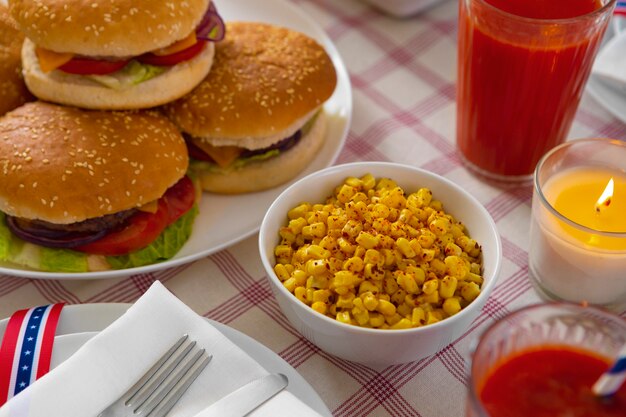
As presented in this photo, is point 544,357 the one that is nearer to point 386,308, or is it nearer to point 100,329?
point 386,308

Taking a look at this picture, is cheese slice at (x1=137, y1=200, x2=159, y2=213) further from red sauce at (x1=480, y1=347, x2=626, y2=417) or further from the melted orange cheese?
red sauce at (x1=480, y1=347, x2=626, y2=417)

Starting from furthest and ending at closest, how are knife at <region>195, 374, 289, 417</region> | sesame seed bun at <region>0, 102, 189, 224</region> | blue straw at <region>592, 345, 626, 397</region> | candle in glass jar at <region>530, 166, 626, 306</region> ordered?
sesame seed bun at <region>0, 102, 189, 224</region> < candle in glass jar at <region>530, 166, 626, 306</region> < knife at <region>195, 374, 289, 417</region> < blue straw at <region>592, 345, 626, 397</region>

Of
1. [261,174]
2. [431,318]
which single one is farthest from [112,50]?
[431,318]

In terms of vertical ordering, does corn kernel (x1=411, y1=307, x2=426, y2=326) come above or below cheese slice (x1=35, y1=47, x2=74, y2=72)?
below

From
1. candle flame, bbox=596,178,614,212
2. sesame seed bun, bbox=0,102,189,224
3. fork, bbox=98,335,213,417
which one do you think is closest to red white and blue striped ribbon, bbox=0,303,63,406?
fork, bbox=98,335,213,417

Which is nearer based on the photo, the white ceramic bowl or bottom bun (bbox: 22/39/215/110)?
the white ceramic bowl

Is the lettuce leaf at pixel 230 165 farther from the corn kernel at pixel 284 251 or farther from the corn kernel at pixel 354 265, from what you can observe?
the corn kernel at pixel 354 265

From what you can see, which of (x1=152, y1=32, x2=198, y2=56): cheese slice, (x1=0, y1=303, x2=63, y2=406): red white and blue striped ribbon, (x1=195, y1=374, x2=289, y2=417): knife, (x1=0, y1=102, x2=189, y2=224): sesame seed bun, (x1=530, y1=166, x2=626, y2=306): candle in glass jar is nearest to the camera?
(x1=195, y1=374, x2=289, y2=417): knife

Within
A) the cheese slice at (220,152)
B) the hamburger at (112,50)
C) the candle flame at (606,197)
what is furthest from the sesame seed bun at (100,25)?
the candle flame at (606,197)
